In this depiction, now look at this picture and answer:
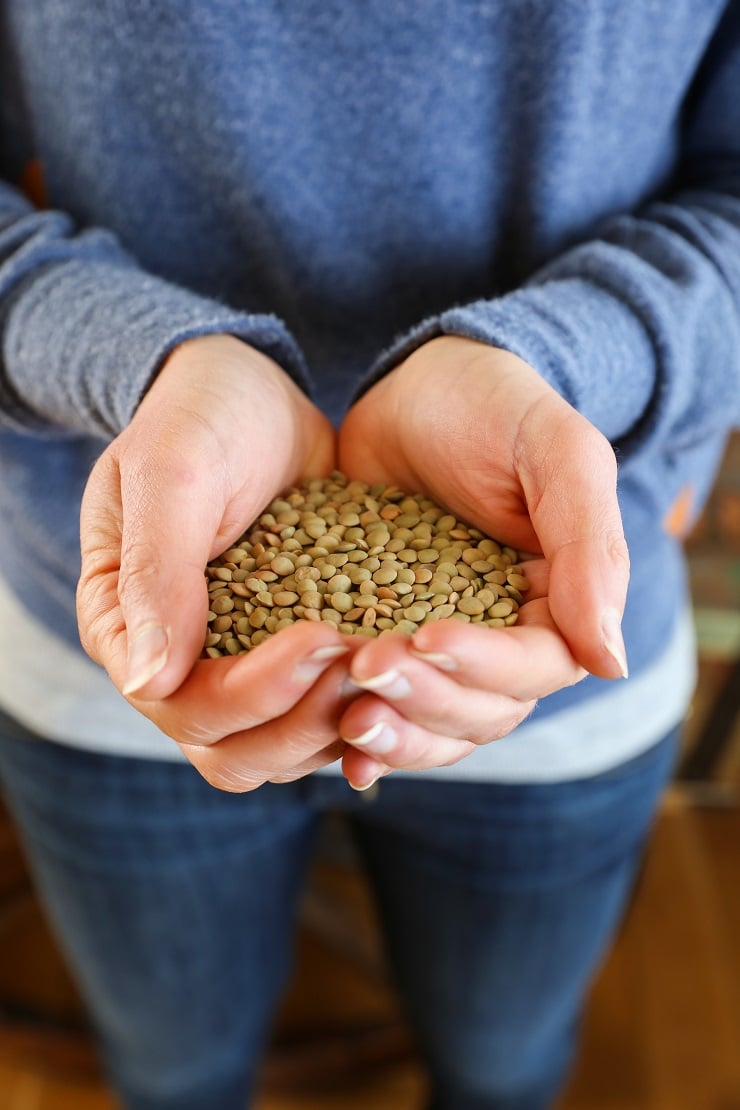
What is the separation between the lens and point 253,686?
345 millimetres

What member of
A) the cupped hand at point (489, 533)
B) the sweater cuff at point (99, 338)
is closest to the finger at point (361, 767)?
the cupped hand at point (489, 533)

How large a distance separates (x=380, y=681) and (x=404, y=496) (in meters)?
0.18

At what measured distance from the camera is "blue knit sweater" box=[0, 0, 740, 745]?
511mm

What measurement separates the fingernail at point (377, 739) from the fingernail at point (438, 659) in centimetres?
3

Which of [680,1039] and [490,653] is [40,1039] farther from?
[490,653]

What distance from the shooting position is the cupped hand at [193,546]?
35 cm

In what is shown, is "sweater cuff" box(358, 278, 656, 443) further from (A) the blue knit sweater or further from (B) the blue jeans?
(B) the blue jeans

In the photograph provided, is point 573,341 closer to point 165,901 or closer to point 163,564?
point 163,564

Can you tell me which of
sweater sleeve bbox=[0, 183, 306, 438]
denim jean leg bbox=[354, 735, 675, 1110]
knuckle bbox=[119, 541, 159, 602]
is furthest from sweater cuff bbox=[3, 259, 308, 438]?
denim jean leg bbox=[354, 735, 675, 1110]

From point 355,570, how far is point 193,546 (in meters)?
0.10

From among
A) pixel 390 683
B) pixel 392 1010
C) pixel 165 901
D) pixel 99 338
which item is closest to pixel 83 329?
pixel 99 338

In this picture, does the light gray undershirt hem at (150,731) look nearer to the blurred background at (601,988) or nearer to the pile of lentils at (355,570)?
the pile of lentils at (355,570)

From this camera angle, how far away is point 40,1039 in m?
1.33

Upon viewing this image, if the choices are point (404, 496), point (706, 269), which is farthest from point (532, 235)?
point (404, 496)
